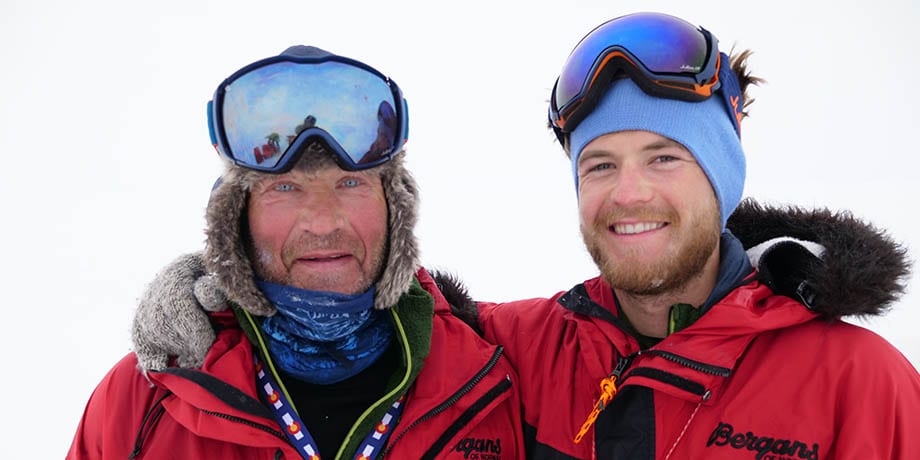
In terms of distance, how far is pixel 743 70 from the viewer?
258cm

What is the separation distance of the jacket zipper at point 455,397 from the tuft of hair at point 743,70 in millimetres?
1462

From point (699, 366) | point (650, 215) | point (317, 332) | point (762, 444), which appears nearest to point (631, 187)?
point (650, 215)

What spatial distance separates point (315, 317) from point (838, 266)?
1.79m

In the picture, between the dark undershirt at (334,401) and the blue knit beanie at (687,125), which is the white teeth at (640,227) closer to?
the blue knit beanie at (687,125)

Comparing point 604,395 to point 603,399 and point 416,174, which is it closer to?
point 603,399

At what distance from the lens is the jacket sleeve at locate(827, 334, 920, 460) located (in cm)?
173

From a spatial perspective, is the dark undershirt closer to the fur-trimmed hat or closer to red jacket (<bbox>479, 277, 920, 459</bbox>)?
the fur-trimmed hat

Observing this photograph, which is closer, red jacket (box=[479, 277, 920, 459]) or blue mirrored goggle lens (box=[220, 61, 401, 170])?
red jacket (box=[479, 277, 920, 459])

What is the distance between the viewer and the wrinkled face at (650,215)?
221 centimetres

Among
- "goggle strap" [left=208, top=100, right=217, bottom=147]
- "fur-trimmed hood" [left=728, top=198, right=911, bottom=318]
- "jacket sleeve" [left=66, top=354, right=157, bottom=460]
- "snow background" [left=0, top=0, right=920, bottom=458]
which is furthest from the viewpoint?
"snow background" [left=0, top=0, right=920, bottom=458]

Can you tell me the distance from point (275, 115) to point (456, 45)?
562 ft

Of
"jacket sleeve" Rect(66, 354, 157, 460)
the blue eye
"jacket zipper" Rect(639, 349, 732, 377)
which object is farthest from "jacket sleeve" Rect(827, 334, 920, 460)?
"jacket sleeve" Rect(66, 354, 157, 460)

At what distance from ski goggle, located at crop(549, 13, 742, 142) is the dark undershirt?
1.27 meters

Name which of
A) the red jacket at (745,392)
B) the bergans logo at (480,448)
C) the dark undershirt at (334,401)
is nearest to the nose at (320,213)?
the dark undershirt at (334,401)
